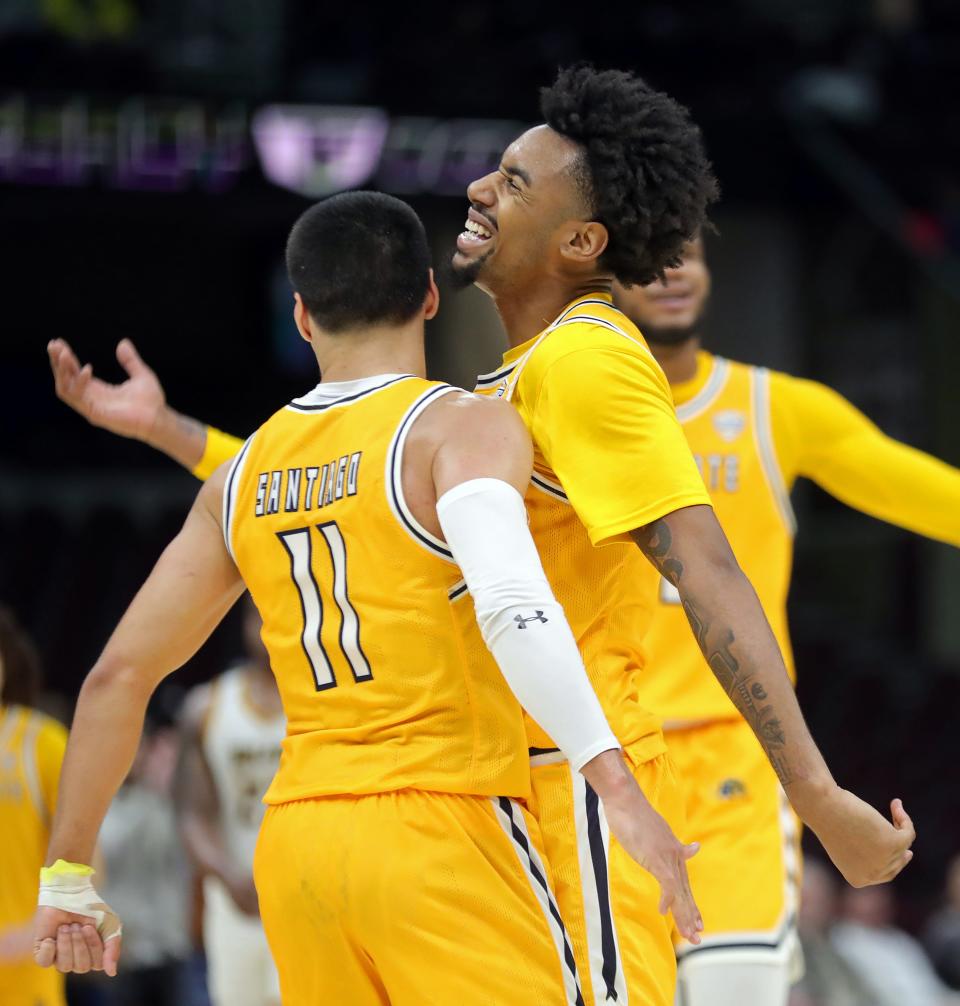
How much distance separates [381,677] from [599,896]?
544 mm

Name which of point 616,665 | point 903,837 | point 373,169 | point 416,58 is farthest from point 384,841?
point 416,58

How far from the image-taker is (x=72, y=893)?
10.5 feet

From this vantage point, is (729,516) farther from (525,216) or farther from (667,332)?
(525,216)

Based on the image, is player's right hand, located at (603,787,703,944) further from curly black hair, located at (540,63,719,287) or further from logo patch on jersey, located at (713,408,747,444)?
logo patch on jersey, located at (713,408,747,444)

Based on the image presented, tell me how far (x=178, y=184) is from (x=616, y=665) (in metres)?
9.61

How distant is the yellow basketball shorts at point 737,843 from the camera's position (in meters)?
4.34

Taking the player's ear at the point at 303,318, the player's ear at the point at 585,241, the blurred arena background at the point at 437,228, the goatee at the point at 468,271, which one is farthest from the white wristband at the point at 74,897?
the blurred arena background at the point at 437,228

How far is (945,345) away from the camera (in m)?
15.4

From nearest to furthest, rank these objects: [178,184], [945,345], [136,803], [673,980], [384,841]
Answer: [384,841] < [673,980] < [136,803] < [178,184] < [945,345]

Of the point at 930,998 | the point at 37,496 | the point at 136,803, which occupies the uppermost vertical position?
the point at 37,496

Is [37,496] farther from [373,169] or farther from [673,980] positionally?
[673,980]

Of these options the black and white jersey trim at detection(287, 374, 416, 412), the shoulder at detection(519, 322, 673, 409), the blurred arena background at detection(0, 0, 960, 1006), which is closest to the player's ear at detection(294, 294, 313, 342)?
the black and white jersey trim at detection(287, 374, 416, 412)

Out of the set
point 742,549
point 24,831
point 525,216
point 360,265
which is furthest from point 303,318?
point 24,831

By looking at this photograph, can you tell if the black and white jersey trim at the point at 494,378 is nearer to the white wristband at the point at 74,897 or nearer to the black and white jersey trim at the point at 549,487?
the black and white jersey trim at the point at 549,487
